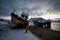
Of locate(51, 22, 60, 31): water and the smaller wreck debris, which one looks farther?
the smaller wreck debris

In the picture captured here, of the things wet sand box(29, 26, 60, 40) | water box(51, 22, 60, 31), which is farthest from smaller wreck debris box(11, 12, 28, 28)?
water box(51, 22, 60, 31)

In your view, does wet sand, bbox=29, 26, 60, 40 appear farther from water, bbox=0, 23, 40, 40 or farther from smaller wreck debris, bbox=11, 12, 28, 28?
smaller wreck debris, bbox=11, 12, 28, 28

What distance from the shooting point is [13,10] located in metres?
1.56

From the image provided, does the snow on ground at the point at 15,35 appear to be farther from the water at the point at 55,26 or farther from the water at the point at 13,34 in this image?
the water at the point at 55,26

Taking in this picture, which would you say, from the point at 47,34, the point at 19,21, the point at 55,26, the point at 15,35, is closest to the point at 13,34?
the point at 15,35

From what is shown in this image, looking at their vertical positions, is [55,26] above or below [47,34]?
above

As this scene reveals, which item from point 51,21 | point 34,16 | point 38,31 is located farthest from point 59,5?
point 38,31

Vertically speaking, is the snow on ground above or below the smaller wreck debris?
below

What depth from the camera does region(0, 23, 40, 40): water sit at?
5.03ft

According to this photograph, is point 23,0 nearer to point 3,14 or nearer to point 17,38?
point 3,14

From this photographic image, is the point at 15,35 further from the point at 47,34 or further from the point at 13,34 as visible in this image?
the point at 47,34

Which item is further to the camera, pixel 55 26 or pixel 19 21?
pixel 19 21

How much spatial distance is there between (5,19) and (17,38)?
394mm

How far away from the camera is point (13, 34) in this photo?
5.22 feet
